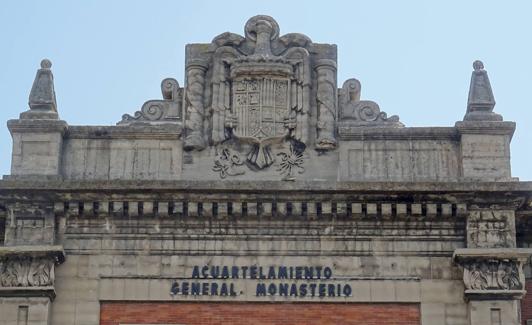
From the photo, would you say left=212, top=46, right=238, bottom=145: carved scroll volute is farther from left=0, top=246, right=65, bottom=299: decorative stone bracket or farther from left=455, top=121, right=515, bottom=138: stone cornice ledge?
left=455, top=121, right=515, bottom=138: stone cornice ledge

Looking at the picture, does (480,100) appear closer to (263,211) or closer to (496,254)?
(496,254)

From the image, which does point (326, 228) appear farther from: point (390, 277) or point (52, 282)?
point (52, 282)

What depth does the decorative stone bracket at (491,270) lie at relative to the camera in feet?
90.5

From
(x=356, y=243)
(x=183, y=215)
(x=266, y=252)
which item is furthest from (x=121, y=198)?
(x=356, y=243)

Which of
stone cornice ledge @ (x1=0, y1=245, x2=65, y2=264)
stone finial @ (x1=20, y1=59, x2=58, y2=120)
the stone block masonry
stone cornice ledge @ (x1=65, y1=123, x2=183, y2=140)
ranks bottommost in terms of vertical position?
the stone block masonry

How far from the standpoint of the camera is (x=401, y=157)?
95.6ft

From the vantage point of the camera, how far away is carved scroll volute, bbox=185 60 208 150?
29156 millimetres

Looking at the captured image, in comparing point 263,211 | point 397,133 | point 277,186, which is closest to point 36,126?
point 263,211

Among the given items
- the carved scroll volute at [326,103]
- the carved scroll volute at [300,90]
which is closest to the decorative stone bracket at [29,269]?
the carved scroll volute at [300,90]

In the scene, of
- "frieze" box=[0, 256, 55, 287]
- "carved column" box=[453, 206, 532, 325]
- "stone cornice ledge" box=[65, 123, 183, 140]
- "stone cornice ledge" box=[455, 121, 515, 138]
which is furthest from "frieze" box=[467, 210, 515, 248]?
"frieze" box=[0, 256, 55, 287]

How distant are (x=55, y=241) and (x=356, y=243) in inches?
244

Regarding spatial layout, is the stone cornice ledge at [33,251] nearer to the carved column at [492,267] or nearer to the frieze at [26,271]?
the frieze at [26,271]

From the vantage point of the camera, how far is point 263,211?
28.4 metres

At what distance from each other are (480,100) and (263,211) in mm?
5288
